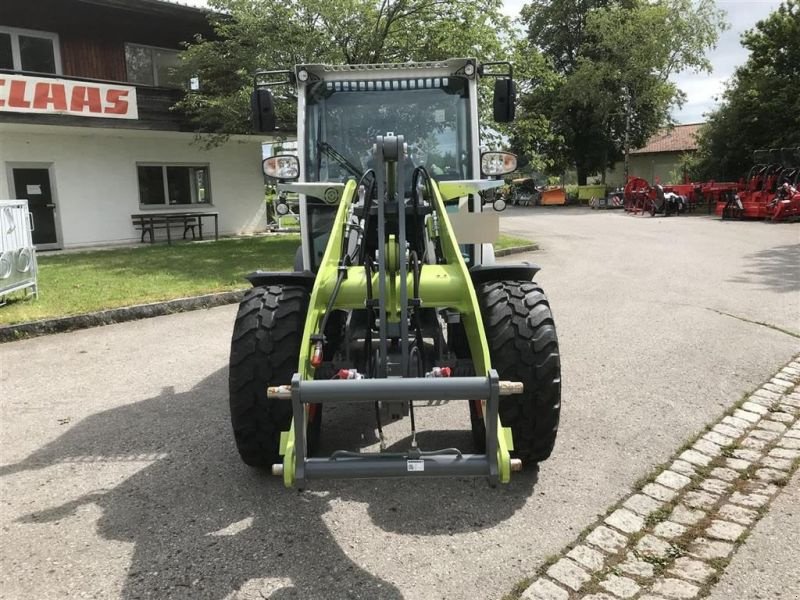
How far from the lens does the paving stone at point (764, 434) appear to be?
418cm

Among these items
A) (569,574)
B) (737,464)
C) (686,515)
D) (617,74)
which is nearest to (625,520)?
(686,515)

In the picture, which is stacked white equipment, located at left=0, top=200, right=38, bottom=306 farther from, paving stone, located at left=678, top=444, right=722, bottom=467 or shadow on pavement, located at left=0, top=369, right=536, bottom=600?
paving stone, located at left=678, top=444, right=722, bottom=467

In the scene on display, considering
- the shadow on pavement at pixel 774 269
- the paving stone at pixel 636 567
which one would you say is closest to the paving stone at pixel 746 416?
the paving stone at pixel 636 567

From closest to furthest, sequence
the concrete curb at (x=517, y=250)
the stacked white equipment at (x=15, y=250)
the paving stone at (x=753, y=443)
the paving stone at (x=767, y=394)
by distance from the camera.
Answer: the paving stone at (x=753, y=443) → the paving stone at (x=767, y=394) → the stacked white equipment at (x=15, y=250) → the concrete curb at (x=517, y=250)

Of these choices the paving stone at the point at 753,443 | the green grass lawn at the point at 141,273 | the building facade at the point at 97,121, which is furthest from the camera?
the building facade at the point at 97,121

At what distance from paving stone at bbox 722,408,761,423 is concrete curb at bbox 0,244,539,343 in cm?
668

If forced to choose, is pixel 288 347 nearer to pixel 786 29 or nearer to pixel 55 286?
pixel 55 286

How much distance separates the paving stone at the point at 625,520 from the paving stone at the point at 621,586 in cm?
39

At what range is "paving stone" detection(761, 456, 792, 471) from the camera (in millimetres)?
3774

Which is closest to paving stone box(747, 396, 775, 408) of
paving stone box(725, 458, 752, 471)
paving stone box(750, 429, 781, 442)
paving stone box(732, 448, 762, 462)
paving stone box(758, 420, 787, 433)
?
paving stone box(758, 420, 787, 433)

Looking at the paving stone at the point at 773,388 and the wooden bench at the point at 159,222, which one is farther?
the wooden bench at the point at 159,222

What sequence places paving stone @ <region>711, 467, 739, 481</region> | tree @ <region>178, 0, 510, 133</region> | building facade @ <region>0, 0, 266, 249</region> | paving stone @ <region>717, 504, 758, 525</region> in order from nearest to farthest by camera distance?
paving stone @ <region>717, 504, 758, 525</region> < paving stone @ <region>711, 467, 739, 481</region> < tree @ <region>178, 0, 510, 133</region> < building facade @ <region>0, 0, 266, 249</region>

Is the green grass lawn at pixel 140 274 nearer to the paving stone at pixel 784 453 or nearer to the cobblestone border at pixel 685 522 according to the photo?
the cobblestone border at pixel 685 522

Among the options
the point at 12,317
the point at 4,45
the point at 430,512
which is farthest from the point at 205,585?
the point at 4,45
